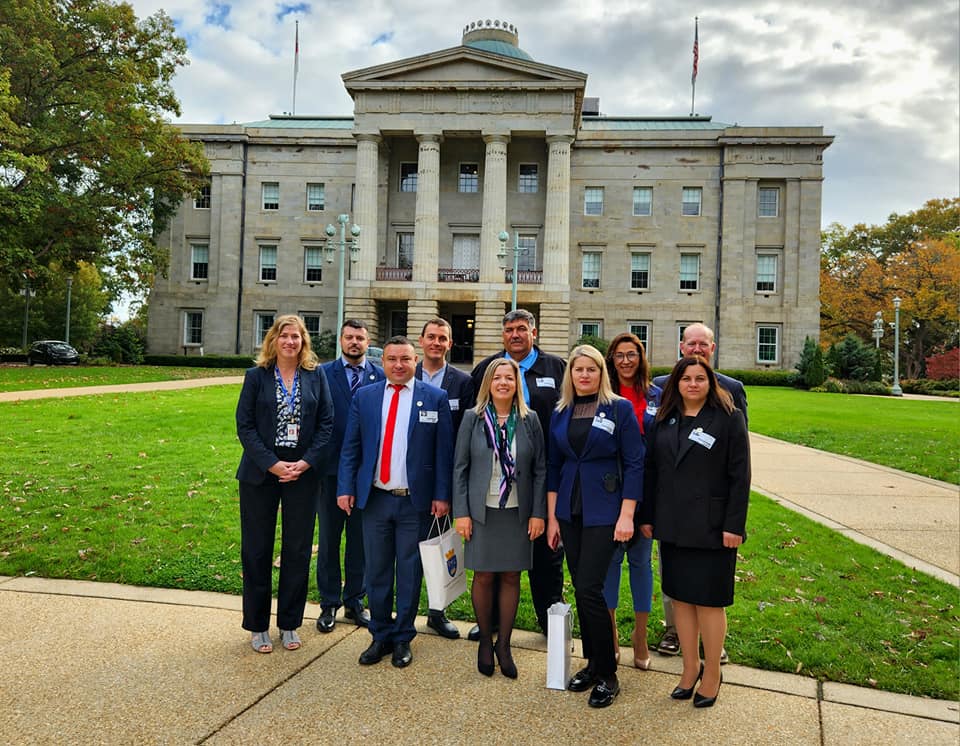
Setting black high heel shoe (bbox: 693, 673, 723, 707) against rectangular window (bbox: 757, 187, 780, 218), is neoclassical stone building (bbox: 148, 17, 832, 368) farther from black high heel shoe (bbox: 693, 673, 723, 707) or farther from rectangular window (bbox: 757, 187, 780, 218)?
black high heel shoe (bbox: 693, 673, 723, 707)

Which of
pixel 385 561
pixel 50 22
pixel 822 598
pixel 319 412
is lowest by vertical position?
pixel 822 598

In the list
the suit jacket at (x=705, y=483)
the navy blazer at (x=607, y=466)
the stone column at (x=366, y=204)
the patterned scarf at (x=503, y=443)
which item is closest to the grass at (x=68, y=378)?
the stone column at (x=366, y=204)

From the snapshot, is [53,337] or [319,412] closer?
[319,412]

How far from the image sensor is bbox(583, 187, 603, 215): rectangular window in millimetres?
45188

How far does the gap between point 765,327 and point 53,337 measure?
58188mm

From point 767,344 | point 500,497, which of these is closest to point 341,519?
point 500,497

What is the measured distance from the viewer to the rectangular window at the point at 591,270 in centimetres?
4531

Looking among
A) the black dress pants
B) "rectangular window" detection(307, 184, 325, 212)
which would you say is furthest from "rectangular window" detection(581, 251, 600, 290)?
the black dress pants

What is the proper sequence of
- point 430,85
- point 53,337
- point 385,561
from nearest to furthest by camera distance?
point 385,561, point 430,85, point 53,337

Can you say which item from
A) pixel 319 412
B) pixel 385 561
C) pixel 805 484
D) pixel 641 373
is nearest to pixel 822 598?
pixel 641 373

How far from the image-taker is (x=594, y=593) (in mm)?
4484

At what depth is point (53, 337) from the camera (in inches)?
2302

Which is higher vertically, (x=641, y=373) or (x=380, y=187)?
(x=380, y=187)

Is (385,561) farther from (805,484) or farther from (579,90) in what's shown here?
(579,90)
